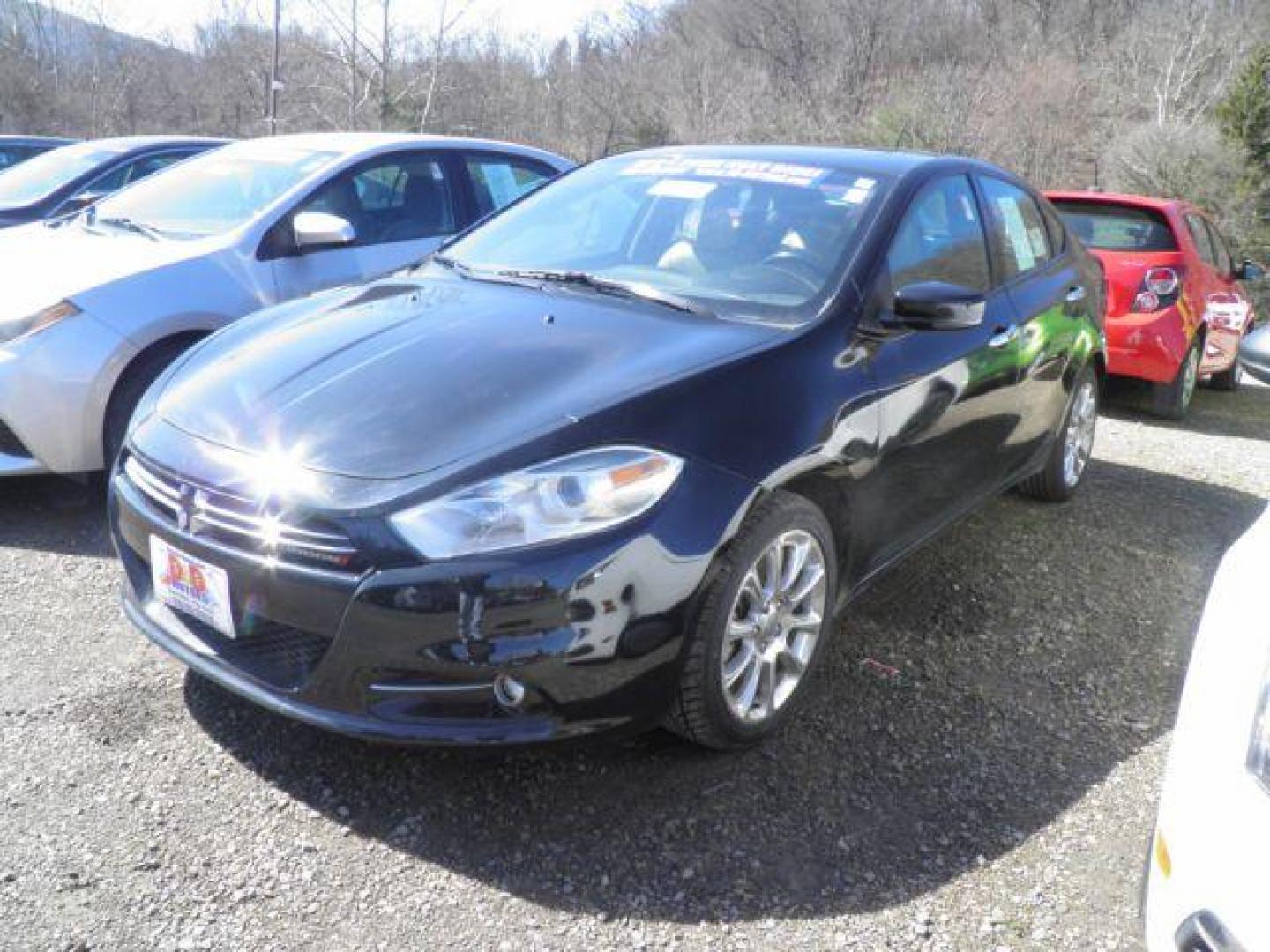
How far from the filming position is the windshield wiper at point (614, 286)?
293 cm

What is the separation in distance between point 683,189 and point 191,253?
2152 millimetres

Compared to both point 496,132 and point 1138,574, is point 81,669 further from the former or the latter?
point 496,132

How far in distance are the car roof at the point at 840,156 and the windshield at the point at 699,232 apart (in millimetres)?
56

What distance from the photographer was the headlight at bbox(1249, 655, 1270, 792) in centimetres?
157

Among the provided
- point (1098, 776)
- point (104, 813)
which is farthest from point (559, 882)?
point (1098, 776)

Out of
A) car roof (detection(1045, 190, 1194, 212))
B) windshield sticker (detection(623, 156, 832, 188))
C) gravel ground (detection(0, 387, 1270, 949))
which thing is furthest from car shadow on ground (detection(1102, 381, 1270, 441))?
windshield sticker (detection(623, 156, 832, 188))

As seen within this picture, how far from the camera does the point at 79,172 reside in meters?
7.75

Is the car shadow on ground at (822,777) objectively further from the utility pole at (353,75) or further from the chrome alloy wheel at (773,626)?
the utility pole at (353,75)

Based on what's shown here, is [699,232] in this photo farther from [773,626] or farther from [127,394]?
[127,394]

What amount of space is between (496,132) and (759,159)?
33084 mm

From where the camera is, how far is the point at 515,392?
246 centimetres

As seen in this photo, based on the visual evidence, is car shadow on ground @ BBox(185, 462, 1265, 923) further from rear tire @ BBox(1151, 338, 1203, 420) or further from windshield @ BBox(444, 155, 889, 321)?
rear tire @ BBox(1151, 338, 1203, 420)

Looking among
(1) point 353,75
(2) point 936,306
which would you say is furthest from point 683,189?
(1) point 353,75

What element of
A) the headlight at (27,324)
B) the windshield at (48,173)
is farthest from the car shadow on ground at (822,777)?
the windshield at (48,173)
